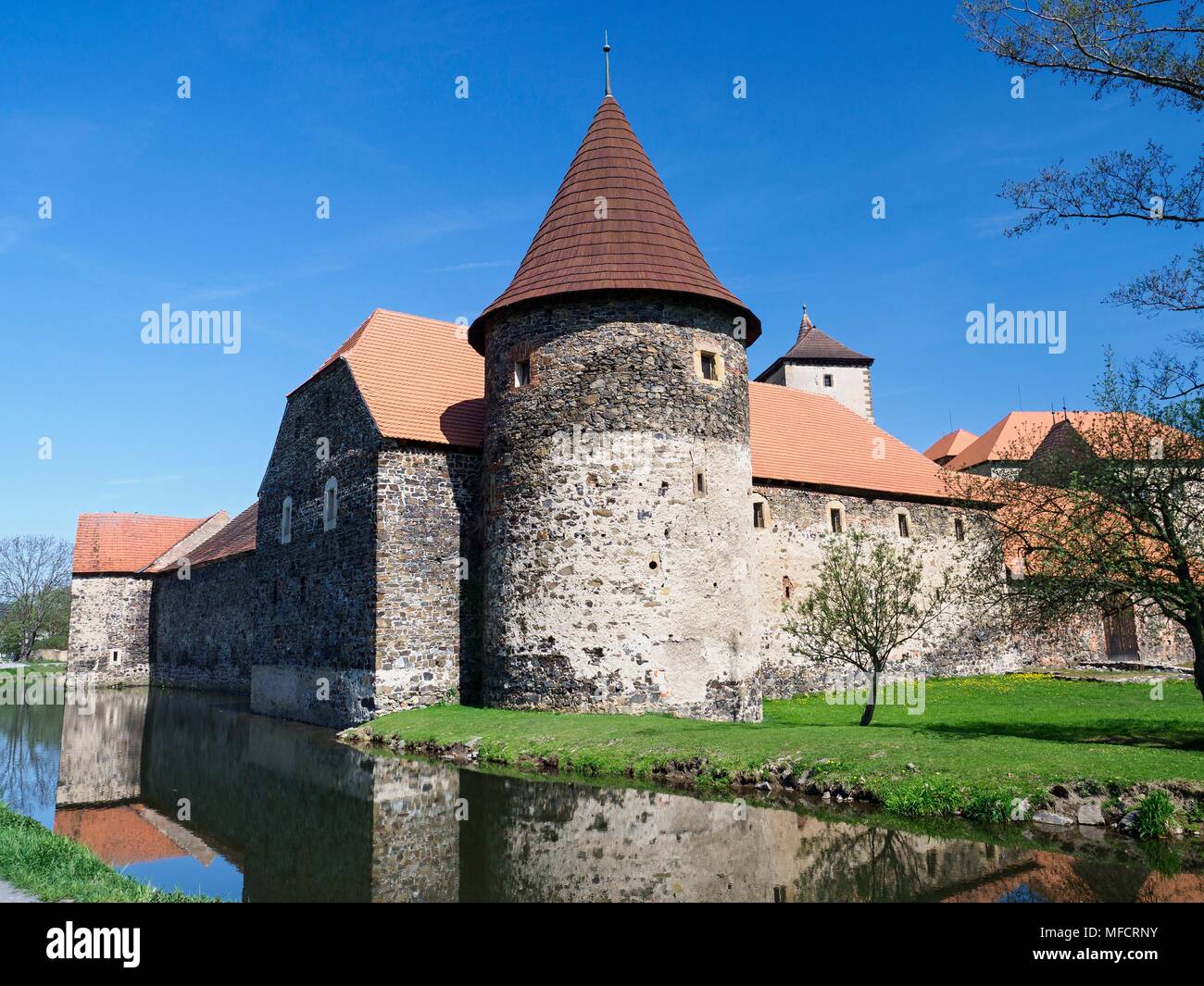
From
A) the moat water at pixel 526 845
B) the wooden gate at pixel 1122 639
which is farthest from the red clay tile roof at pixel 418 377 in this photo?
the wooden gate at pixel 1122 639

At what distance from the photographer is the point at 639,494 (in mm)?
16156

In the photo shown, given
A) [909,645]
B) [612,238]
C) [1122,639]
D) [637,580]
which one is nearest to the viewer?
[637,580]

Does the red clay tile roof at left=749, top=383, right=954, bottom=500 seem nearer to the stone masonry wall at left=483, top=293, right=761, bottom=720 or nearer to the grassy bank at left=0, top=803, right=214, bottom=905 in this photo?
the stone masonry wall at left=483, top=293, right=761, bottom=720

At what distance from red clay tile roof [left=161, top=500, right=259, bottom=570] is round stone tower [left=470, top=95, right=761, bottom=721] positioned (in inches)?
580

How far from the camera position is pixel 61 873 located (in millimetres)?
6809

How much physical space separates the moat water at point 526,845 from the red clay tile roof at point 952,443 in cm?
4174

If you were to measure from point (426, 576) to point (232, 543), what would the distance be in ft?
55.0

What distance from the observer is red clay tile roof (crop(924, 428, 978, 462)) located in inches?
1876

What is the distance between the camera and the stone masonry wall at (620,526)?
623 inches

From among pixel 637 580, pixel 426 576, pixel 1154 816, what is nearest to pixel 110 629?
pixel 426 576

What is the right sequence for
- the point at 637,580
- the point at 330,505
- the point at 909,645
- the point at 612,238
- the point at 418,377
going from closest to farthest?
the point at 637,580 < the point at 612,238 < the point at 330,505 < the point at 418,377 < the point at 909,645

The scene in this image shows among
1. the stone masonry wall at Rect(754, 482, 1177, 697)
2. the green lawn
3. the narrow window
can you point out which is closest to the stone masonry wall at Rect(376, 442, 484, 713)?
the narrow window

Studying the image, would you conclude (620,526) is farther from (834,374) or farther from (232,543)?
(834,374)
